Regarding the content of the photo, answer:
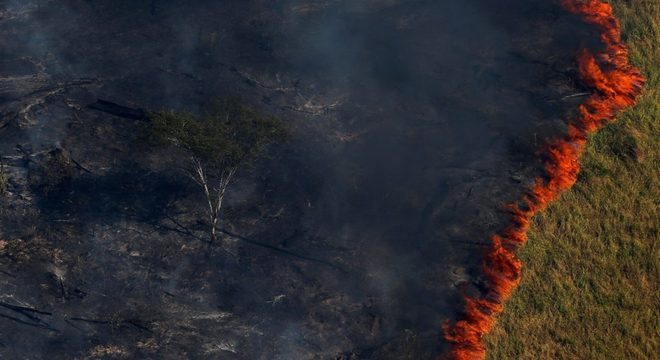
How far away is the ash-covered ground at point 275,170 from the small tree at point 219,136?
158 cm

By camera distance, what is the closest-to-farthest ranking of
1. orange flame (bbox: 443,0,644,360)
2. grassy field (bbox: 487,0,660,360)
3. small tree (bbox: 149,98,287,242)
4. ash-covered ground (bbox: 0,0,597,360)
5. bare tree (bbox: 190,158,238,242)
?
1. ash-covered ground (bbox: 0,0,597,360)
2. orange flame (bbox: 443,0,644,360)
3. grassy field (bbox: 487,0,660,360)
4. small tree (bbox: 149,98,287,242)
5. bare tree (bbox: 190,158,238,242)

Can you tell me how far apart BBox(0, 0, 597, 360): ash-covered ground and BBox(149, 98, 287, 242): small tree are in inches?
62.1

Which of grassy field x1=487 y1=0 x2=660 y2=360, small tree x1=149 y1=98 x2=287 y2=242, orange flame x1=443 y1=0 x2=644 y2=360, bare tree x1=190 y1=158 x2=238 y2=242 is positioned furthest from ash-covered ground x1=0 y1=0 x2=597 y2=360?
grassy field x1=487 y1=0 x2=660 y2=360

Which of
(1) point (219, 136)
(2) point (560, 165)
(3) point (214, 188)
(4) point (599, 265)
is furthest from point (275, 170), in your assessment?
(4) point (599, 265)

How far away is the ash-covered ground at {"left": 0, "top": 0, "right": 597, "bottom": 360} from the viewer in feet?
83.9

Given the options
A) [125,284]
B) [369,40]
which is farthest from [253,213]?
[369,40]

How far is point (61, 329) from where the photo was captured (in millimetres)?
24609

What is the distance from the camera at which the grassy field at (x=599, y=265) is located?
26031 millimetres

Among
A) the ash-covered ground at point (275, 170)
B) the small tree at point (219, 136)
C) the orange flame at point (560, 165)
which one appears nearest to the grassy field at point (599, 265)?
the orange flame at point (560, 165)

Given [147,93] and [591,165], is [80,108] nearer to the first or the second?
[147,93]

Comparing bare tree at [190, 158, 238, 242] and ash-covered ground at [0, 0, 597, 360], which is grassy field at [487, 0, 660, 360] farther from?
bare tree at [190, 158, 238, 242]

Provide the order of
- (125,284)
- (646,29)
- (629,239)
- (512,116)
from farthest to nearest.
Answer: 1. (646,29)
2. (512,116)
3. (629,239)
4. (125,284)

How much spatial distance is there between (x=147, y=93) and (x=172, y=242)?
9760 millimetres

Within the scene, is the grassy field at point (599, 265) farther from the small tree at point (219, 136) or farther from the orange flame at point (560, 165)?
the small tree at point (219, 136)
